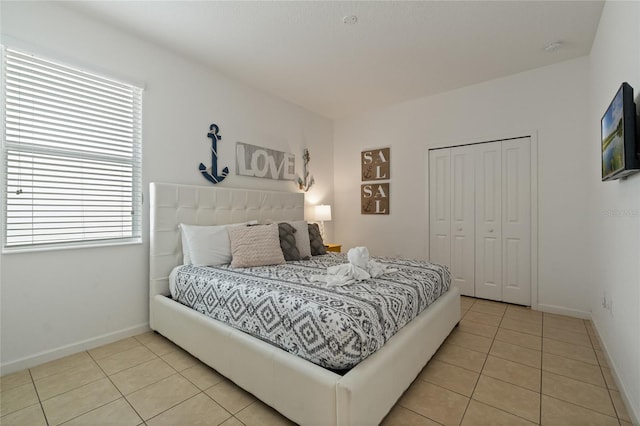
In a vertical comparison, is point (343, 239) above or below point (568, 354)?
above

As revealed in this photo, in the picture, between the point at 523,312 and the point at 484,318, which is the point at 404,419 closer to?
the point at 484,318

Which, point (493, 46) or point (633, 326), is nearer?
point (633, 326)

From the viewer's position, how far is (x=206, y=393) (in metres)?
1.81

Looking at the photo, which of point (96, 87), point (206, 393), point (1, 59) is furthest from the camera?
point (96, 87)

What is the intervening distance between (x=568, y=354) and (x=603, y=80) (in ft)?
7.18

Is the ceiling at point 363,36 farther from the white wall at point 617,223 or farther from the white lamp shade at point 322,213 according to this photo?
the white lamp shade at point 322,213

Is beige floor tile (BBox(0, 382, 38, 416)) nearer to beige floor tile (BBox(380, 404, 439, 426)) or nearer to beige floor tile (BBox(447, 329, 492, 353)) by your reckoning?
beige floor tile (BBox(380, 404, 439, 426))

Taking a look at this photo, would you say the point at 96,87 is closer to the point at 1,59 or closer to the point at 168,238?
the point at 1,59

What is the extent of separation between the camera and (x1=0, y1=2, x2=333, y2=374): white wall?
206 centimetres

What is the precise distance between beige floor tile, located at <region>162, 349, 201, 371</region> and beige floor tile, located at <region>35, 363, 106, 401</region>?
1.32 ft

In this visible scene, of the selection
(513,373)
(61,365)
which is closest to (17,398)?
(61,365)

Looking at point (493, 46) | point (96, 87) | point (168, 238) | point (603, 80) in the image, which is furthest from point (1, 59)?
point (603, 80)

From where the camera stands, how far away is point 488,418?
1.57 m

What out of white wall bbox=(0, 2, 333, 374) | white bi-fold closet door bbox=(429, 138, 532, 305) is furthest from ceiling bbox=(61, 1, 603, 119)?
white bi-fold closet door bbox=(429, 138, 532, 305)
